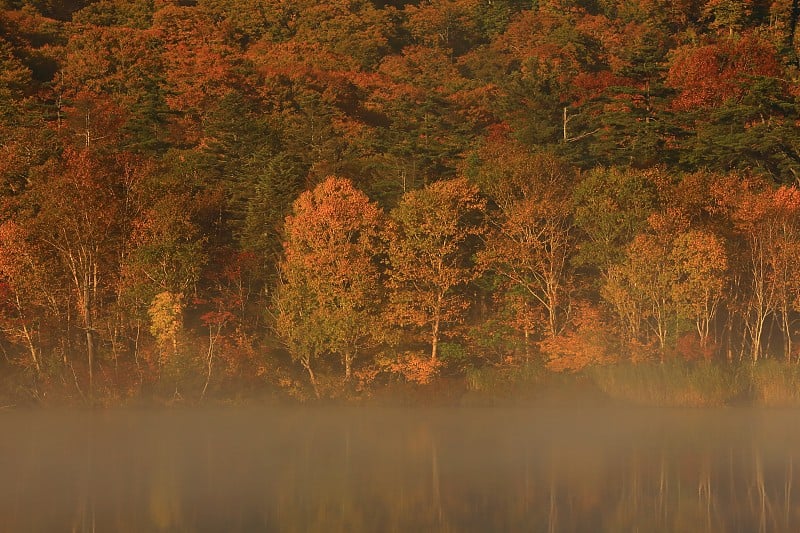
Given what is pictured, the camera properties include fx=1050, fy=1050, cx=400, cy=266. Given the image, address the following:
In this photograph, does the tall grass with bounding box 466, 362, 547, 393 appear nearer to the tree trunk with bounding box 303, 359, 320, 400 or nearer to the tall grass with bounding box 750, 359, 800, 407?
the tree trunk with bounding box 303, 359, 320, 400

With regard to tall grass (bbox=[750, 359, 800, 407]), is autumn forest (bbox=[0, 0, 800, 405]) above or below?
above

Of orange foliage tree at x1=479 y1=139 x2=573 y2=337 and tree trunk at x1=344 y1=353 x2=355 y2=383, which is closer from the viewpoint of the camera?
tree trunk at x1=344 y1=353 x2=355 y2=383

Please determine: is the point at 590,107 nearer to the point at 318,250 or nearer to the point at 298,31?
the point at 318,250

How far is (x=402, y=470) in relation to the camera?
1342 inches

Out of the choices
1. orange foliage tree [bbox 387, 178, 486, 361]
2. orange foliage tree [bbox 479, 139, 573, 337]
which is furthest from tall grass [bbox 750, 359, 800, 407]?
orange foliage tree [bbox 387, 178, 486, 361]

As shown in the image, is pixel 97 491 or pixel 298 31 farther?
pixel 298 31

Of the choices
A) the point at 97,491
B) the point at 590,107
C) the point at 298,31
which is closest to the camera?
the point at 97,491

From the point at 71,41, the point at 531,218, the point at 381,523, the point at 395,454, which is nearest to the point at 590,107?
the point at 531,218

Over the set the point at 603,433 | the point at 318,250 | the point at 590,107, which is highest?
the point at 590,107

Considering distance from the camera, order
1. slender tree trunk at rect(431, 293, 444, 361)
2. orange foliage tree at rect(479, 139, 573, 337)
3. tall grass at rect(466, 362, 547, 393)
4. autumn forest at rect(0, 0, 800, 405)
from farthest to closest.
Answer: orange foliage tree at rect(479, 139, 573, 337), slender tree trunk at rect(431, 293, 444, 361), tall grass at rect(466, 362, 547, 393), autumn forest at rect(0, 0, 800, 405)

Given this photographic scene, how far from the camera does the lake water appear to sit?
27.4 metres

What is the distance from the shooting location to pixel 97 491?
30641 mm

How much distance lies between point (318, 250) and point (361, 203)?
304cm

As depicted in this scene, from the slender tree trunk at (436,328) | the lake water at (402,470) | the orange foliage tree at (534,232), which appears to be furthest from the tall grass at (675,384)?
the slender tree trunk at (436,328)
